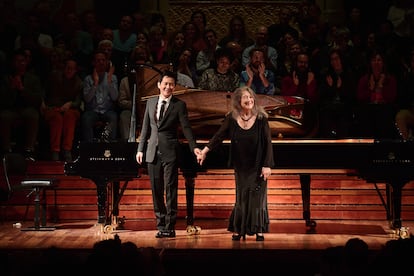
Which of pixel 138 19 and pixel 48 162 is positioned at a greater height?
pixel 138 19

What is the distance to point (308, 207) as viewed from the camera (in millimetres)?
7098

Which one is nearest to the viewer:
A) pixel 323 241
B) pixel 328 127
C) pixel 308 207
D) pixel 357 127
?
pixel 323 241

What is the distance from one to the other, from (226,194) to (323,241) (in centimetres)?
182

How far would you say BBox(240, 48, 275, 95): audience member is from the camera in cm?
860

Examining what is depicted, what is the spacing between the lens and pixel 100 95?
8664 mm

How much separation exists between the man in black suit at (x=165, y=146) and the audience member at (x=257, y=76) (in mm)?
2259

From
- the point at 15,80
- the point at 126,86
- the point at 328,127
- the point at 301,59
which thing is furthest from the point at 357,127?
the point at 15,80

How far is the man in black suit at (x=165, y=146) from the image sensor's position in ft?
21.0

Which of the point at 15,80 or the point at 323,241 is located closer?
the point at 323,241

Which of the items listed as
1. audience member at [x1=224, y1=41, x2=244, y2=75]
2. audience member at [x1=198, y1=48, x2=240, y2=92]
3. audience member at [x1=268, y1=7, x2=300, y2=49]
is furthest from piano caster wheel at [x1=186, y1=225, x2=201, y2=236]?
audience member at [x1=268, y1=7, x2=300, y2=49]

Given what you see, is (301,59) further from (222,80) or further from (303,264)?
(303,264)

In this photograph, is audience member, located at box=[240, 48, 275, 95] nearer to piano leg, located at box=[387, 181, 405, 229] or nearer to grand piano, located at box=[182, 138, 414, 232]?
grand piano, located at box=[182, 138, 414, 232]

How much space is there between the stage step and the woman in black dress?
1214 mm

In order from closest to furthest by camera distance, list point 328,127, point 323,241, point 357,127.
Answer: point 323,241, point 357,127, point 328,127
